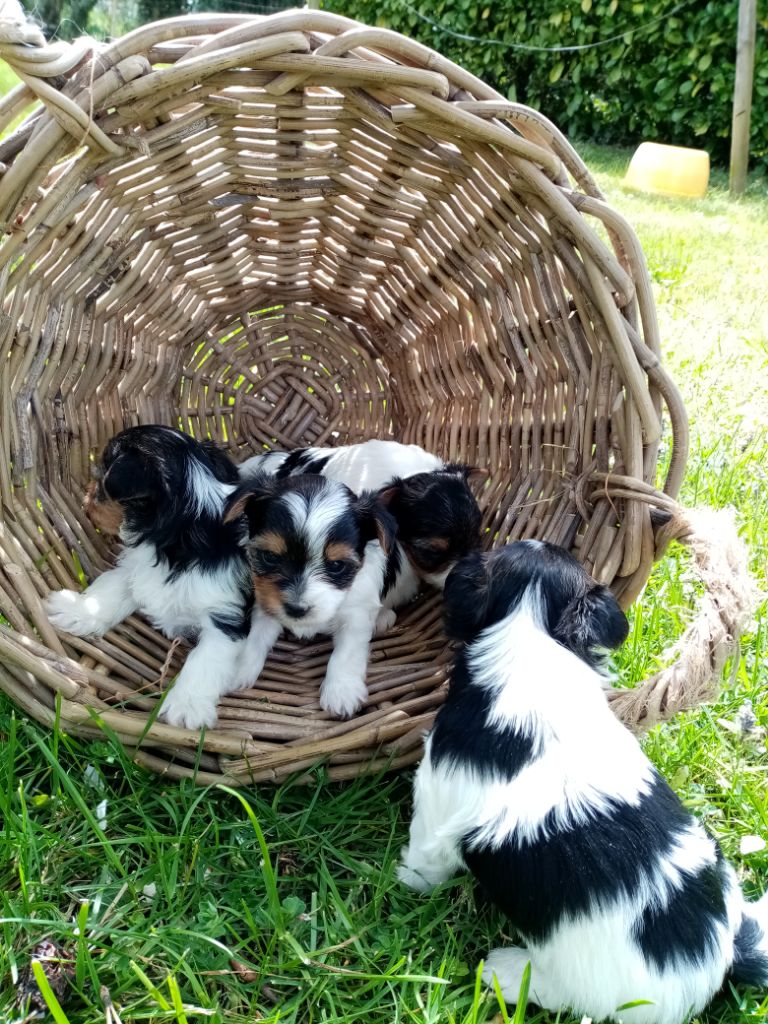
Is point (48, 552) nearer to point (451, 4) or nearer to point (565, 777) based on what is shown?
point (565, 777)

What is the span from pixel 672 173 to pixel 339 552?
8.81 metres

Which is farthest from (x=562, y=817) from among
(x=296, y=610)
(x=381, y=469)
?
(x=381, y=469)

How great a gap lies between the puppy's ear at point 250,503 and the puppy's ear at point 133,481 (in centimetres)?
25

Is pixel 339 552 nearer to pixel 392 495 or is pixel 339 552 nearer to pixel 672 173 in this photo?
pixel 392 495

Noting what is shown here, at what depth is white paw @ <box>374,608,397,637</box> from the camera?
11.8 feet

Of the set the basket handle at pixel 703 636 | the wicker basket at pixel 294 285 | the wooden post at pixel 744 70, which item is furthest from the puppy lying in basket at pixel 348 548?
the wooden post at pixel 744 70

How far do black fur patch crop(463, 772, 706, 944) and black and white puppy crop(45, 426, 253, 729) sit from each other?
4.01ft

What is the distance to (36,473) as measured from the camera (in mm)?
3207

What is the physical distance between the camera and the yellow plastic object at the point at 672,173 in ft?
33.2

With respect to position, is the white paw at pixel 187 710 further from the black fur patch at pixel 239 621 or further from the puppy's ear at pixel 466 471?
the puppy's ear at pixel 466 471

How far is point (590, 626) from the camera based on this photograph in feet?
8.34

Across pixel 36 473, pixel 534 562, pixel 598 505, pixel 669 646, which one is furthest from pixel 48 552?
pixel 669 646

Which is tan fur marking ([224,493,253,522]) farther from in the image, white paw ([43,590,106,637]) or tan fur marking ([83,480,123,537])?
white paw ([43,590,106,637])

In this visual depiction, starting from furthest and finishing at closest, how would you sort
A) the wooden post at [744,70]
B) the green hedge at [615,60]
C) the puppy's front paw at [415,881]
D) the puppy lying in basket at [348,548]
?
the green hedge at [615,60] → the wooden post at [744,70] → the puppy lying in basket at [348,548] → the puppy's front paw at [415,881]
